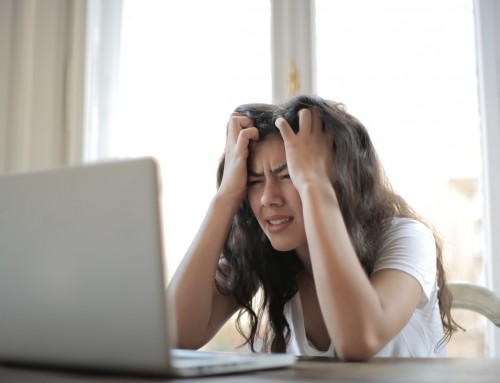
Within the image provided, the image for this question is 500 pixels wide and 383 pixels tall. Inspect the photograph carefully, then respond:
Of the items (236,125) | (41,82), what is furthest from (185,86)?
(236,125)

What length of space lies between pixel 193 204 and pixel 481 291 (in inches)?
45.3

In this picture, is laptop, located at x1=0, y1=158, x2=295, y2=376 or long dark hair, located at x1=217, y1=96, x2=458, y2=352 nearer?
laptop, located at x1=0, y1=158, x2=295, y2=376

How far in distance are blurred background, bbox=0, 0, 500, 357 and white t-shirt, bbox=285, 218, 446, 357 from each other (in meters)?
0.59

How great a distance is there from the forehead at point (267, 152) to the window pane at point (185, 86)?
852mm

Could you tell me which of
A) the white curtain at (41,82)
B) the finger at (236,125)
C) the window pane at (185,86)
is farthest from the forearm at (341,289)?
the white curtain at (41,82)

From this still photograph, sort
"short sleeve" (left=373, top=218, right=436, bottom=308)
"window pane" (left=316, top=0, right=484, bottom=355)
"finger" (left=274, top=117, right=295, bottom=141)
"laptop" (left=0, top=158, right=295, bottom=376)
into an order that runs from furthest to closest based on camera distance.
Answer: "window pane" (left=316, top=0, right=484, bottom=355) → "finger" (left=274, top=117, right=295, bottom=141) → "short sleeve" (left=373, top=218, right=436, bottom=308) → "laptop" (left=0, top=158, right=295, bottom=376)

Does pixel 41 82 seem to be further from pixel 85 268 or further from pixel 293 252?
pixel 85 268

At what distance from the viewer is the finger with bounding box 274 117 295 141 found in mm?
1386

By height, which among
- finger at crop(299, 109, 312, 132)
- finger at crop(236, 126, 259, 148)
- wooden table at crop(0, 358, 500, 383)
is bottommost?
wooden table at crop(0, 358, 500, 383)

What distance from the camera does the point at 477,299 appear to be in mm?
1473

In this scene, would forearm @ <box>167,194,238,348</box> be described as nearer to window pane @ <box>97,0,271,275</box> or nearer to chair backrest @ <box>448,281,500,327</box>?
chair backrest @ <box>448,281,500,327</box>

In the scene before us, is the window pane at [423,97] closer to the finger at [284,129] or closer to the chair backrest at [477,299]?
the chair backrest at [477,299]

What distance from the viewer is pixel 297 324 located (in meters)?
1.47

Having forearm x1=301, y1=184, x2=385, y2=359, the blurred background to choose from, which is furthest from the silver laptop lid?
the blurred background
